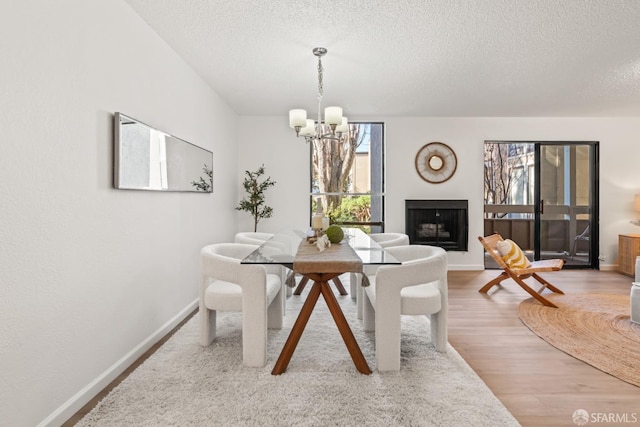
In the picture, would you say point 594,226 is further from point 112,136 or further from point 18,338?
point 18,338

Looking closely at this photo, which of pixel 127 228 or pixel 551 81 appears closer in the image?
pixel 127 228

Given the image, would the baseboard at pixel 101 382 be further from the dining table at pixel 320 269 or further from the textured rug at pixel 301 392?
the dining table at pixel 320 269

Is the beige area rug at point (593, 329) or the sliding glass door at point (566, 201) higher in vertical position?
the sliding glass door at point (566, 201)

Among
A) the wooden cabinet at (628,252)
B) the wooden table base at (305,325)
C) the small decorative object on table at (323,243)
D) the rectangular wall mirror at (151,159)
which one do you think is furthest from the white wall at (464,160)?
the wooden table base at (305,325)

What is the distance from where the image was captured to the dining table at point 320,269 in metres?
2.20

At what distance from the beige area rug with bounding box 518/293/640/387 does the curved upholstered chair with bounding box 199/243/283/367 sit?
2.25m

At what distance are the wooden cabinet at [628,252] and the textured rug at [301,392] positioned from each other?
14.7 feet

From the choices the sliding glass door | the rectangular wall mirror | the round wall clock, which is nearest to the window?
the round wall clock

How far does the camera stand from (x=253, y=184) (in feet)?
18.5

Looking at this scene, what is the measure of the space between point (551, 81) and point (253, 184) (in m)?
4.06

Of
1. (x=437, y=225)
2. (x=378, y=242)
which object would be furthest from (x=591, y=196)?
(x=378, y=242)

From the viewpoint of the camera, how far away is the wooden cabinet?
5289mm

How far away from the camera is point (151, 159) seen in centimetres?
275

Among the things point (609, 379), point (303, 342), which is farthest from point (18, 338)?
point (609, 379)
